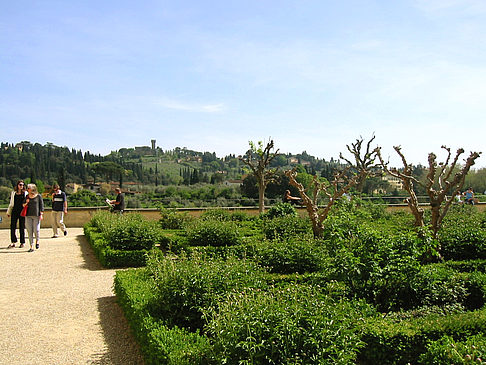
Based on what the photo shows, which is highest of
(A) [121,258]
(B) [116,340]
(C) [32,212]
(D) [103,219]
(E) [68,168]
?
(E) [68,168]

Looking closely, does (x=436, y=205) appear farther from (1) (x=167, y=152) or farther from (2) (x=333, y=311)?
(1) (x=167, y=152)

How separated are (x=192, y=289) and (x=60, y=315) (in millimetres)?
2359

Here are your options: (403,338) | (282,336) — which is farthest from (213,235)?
(282,336)

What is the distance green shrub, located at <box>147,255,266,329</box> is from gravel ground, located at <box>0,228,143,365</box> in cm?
55

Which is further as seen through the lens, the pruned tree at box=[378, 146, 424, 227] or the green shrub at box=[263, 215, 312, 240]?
the green shrub at box=[263, 215, 312, 240]

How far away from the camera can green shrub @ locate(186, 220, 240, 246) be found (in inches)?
394

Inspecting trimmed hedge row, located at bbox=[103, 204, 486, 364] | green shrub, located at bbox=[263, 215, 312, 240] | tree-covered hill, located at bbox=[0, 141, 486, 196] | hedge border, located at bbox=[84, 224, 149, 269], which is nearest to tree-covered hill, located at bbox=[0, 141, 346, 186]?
tree-covered hill, located at bbox=[0, 141, 486, 196]

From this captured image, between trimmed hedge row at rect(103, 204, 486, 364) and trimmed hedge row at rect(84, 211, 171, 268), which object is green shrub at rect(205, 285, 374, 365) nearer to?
trimmed hedge row at rect(103, 204, 486, 364)

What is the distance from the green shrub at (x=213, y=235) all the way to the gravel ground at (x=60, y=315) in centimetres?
210

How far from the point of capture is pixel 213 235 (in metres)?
10.0

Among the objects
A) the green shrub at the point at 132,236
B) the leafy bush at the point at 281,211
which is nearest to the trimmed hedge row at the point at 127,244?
the green shrub at the point at 132,236

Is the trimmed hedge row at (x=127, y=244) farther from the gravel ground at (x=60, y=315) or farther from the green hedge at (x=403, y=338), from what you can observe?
the green hedge at (x=403, y=338)

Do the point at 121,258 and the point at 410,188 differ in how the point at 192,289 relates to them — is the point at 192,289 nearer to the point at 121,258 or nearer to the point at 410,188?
the point at 121,258

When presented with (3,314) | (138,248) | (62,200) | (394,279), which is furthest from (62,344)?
(62,200)
